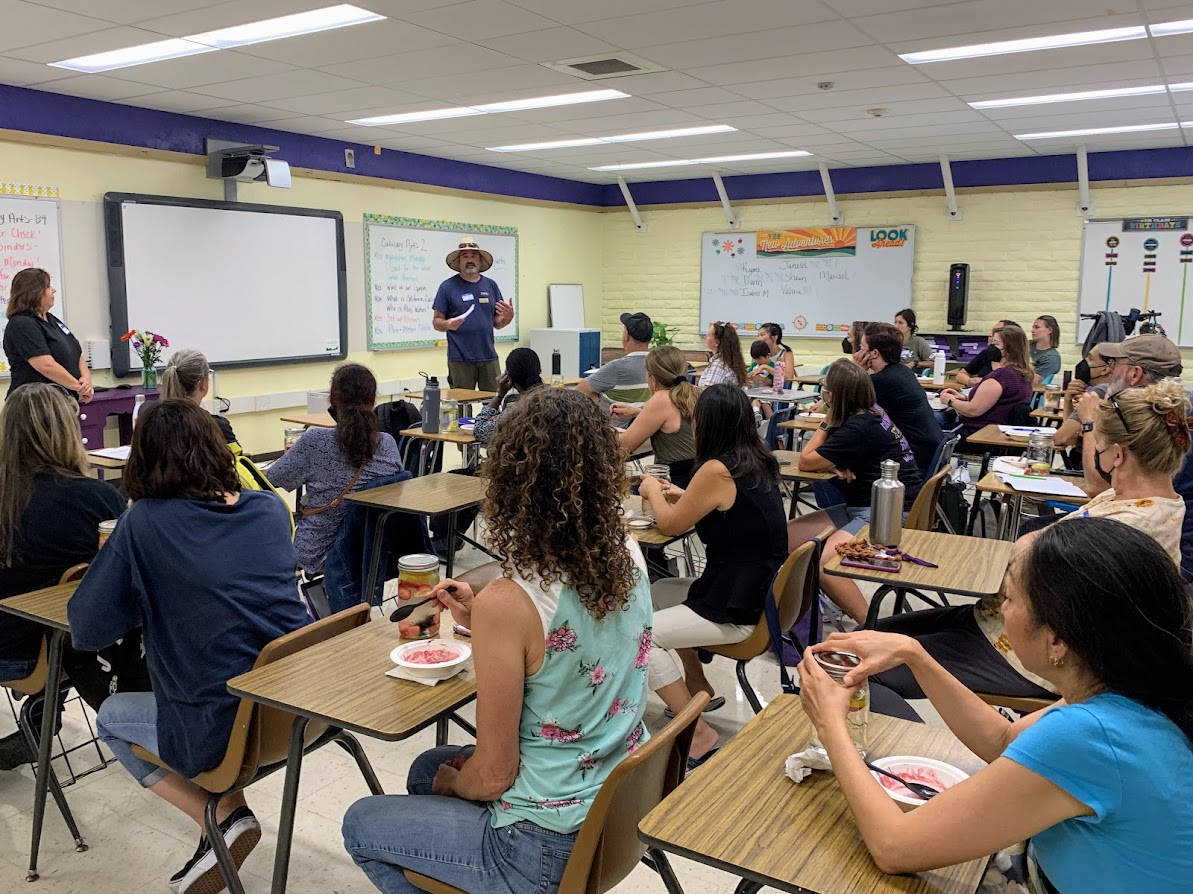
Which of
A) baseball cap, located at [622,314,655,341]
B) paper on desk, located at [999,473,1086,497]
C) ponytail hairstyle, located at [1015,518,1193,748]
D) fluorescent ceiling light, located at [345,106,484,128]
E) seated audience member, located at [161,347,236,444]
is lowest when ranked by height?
paper on desk, located at [999,473,1086,497]

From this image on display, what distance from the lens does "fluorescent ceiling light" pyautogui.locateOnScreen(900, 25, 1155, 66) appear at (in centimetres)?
469

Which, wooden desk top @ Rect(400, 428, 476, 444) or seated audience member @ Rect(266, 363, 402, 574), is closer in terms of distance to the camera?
seated audience member @ Rect(266, 363, 402, 574)

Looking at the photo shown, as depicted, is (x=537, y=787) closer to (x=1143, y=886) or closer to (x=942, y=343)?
(x=1143, y=886)

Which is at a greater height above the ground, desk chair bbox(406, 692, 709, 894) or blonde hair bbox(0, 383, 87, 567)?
blonde hair bbox(0, 383, 87, 567)

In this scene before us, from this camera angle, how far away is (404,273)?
29.3ft

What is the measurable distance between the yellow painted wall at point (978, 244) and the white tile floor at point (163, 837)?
8.12 m

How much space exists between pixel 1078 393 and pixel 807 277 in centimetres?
538

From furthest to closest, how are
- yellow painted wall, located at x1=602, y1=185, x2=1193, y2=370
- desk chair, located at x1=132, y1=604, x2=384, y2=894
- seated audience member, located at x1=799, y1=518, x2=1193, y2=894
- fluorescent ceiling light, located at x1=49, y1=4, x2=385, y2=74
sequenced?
1. yellow painted wall, located at x1=602, y1=185, x2=1193, y2=370
2. fluorescent ceiling light, located at x1=49, y1=4, x2=385, y2=74
3. desk chair, located at x1=132, y1=604, x2=384, y2=894
4. seated audience member, located at x1=799, y1=518, x2=1193, y2=894

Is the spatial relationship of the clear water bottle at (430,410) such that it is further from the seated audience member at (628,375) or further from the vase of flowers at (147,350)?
the vase of flowers at (147,350)

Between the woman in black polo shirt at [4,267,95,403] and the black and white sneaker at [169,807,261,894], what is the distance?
3659 millimetres

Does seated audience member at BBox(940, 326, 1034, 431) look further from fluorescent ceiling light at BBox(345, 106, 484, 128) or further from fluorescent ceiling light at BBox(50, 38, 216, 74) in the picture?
fluorescent ceiling light at BBox(50, 38, 216, 74)

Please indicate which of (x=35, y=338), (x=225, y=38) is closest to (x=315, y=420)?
(x=35, y=338)

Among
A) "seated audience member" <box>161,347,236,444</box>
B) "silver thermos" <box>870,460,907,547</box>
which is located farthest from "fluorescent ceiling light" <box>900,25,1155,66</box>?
"seated audience member" <box>161,347,236,444</box>

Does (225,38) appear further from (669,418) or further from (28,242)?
(669,418)
